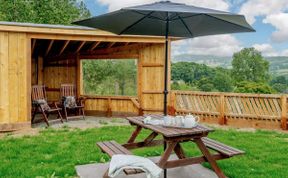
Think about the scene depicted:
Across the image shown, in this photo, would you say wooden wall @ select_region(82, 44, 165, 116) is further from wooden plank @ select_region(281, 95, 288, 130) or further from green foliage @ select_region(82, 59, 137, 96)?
wooden plank @ select_region(281, 95, 288, 130)

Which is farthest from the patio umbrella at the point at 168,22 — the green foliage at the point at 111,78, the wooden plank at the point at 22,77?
the green foliage at the point at 111,78

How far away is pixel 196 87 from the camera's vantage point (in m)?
25.8

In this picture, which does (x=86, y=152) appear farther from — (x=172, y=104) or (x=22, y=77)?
(x=172, y=104)

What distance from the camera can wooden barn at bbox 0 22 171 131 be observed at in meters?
7.43

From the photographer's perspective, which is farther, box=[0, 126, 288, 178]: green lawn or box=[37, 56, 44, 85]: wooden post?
box=[37, 56, 44, 85]: wooden post

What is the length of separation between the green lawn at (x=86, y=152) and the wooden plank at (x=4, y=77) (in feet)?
3.31

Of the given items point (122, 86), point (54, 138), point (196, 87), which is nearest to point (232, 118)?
point (122, 86)

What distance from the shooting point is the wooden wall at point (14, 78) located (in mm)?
7359

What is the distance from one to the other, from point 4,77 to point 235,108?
5.73 meters

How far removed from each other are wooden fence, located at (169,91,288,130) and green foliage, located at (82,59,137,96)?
1.53 m

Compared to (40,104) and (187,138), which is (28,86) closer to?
(40,104)

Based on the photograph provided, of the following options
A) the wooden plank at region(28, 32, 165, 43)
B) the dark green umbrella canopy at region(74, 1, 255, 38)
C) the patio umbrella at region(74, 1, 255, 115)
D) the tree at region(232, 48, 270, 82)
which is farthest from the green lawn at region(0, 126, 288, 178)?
the tree at region(232, 48, 270, 82)

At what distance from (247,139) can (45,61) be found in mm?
7196

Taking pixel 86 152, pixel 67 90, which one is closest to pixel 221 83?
pixel 67 90
